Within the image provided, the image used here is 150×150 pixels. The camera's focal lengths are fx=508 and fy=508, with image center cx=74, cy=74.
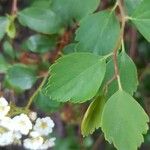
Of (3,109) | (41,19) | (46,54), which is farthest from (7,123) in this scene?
(46,54)

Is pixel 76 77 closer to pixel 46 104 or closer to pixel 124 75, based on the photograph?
pixel 124 75

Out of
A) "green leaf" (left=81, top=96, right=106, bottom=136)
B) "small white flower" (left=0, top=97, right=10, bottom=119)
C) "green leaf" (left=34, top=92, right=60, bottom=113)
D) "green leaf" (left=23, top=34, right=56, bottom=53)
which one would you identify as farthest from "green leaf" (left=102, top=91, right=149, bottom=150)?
"green leaf" (left=23, top=34, right=56, bottom=53)

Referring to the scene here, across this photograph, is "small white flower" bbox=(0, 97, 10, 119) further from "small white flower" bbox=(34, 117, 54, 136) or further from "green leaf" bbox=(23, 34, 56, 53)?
"green leaf" bbox=(23, 34, 56, 53)

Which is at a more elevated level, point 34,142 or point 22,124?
point 22,124

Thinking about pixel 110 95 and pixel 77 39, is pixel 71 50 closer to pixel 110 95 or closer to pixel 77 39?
pixel 77 39

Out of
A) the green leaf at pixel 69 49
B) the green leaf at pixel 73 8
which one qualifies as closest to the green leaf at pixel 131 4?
the green leaf at pixel 73 8

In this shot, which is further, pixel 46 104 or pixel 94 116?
pixel 46 104

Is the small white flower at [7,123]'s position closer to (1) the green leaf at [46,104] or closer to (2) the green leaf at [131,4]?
(1) the green leaf at [46,104]
